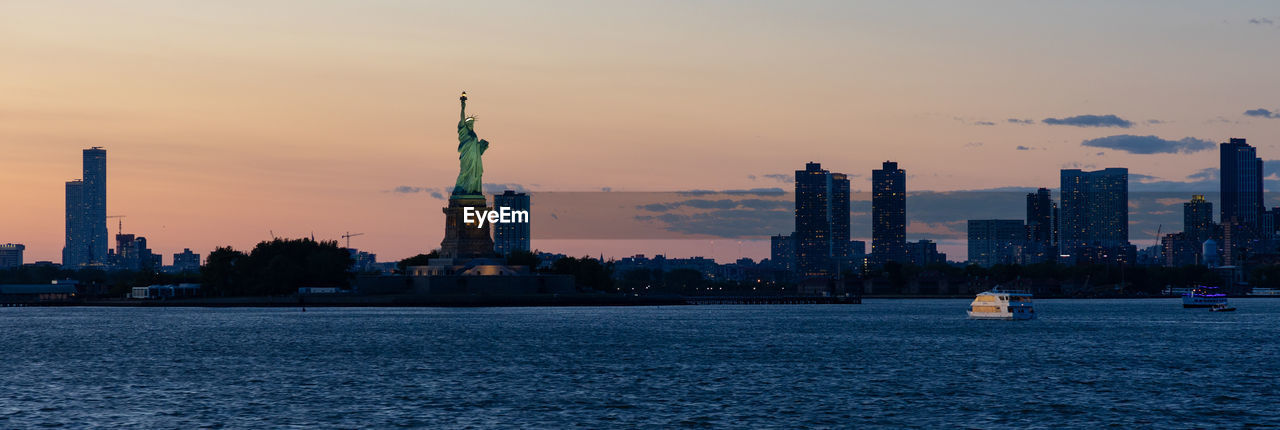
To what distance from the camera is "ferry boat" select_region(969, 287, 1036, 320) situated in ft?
532

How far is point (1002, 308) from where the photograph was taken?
163 m

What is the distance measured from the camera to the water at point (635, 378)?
59531 millimetres

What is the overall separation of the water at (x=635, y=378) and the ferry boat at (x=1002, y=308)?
2826 cm

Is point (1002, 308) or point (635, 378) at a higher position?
point (1002, 308)

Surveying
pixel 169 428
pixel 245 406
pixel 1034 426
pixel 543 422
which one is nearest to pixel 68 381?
pixel 245 406

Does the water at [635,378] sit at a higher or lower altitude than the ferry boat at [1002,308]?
lower

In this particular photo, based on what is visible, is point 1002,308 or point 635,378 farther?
point 1002,308

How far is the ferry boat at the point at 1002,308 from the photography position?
162250 mm

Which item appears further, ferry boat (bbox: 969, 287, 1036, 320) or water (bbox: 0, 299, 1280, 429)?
ferry boat (bbox: 969, 287, 1036, 320)

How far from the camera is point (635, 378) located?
77500 millimetres

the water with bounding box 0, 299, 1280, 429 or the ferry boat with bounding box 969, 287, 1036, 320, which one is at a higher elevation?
the ferry boat with bounding box 969, 287, 1036, 320

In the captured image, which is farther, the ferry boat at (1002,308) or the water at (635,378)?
the ferry boat at (1002,308)

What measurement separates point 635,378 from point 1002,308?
94904mm

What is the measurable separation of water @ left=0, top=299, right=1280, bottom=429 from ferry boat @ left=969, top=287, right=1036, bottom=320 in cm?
2826
